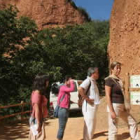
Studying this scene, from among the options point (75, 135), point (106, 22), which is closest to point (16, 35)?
point (75, 135)

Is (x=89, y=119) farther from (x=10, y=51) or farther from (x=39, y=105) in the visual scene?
(x=10, y=51)

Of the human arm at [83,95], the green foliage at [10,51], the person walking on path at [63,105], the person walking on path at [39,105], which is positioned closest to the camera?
the person walking on path at [39,105]

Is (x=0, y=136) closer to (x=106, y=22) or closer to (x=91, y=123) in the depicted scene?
(x=91, y=123)

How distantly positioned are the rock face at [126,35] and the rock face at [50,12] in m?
30.7

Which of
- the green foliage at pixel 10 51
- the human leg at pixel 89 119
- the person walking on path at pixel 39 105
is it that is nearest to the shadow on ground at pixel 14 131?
the green foliage at pixel 10 51

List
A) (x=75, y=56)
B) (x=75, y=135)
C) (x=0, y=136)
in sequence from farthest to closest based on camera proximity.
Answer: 1. (x=75, y=56)
2. (x=0, y=136)
3. (x=75, y=135)

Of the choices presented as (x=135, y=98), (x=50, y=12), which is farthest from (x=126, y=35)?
(x=50, y=12)

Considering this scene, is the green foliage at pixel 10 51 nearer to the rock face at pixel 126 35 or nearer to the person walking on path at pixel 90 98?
the rock face at pixel 126 35

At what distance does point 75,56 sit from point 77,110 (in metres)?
9.03

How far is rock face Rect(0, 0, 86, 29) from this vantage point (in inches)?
1689

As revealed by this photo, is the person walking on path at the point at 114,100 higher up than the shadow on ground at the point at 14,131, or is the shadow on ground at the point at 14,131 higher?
the person walking on path at the point at 114,100

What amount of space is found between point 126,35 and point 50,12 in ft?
109

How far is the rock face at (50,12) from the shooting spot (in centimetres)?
4291

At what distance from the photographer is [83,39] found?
76.6 ft
